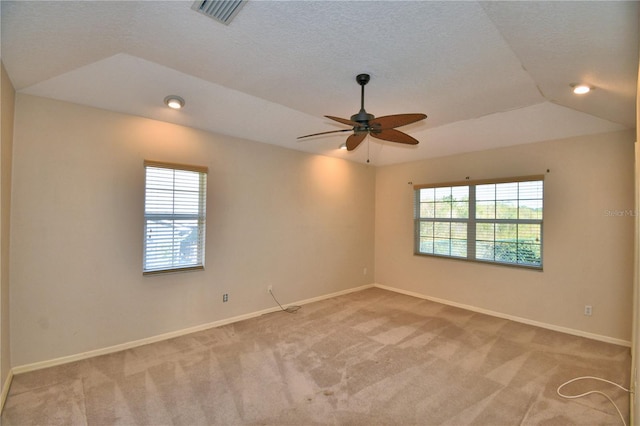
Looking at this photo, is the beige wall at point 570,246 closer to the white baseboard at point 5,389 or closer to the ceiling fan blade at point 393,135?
the ceiling fan blade at point 393,135

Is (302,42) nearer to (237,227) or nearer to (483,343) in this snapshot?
(237,227)

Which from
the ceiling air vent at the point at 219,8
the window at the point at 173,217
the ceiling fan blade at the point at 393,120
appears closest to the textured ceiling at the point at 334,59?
the ceiling air vent at the point at 219,8

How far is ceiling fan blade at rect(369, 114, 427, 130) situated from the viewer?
2361mm

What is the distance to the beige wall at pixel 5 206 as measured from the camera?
7.54 feet

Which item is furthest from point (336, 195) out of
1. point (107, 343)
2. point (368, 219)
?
point (107, 343)

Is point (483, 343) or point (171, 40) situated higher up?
point (171, 40)

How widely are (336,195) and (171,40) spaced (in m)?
3.64

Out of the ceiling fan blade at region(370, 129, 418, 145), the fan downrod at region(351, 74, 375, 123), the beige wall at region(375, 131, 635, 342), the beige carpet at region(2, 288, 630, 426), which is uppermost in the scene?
the fan downrod at region(351, 74, 375, 123)

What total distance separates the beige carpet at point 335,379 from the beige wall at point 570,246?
1.20 ft

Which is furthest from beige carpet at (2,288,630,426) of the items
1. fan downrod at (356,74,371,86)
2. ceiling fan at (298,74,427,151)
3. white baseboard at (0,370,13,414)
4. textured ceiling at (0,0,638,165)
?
fan downrod at (356,74,371,86)

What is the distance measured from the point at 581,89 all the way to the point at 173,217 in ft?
14.2

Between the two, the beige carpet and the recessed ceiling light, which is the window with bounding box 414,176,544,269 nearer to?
the beige carpet

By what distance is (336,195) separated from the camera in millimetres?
5391

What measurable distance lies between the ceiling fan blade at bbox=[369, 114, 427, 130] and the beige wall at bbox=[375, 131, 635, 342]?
2814mm
